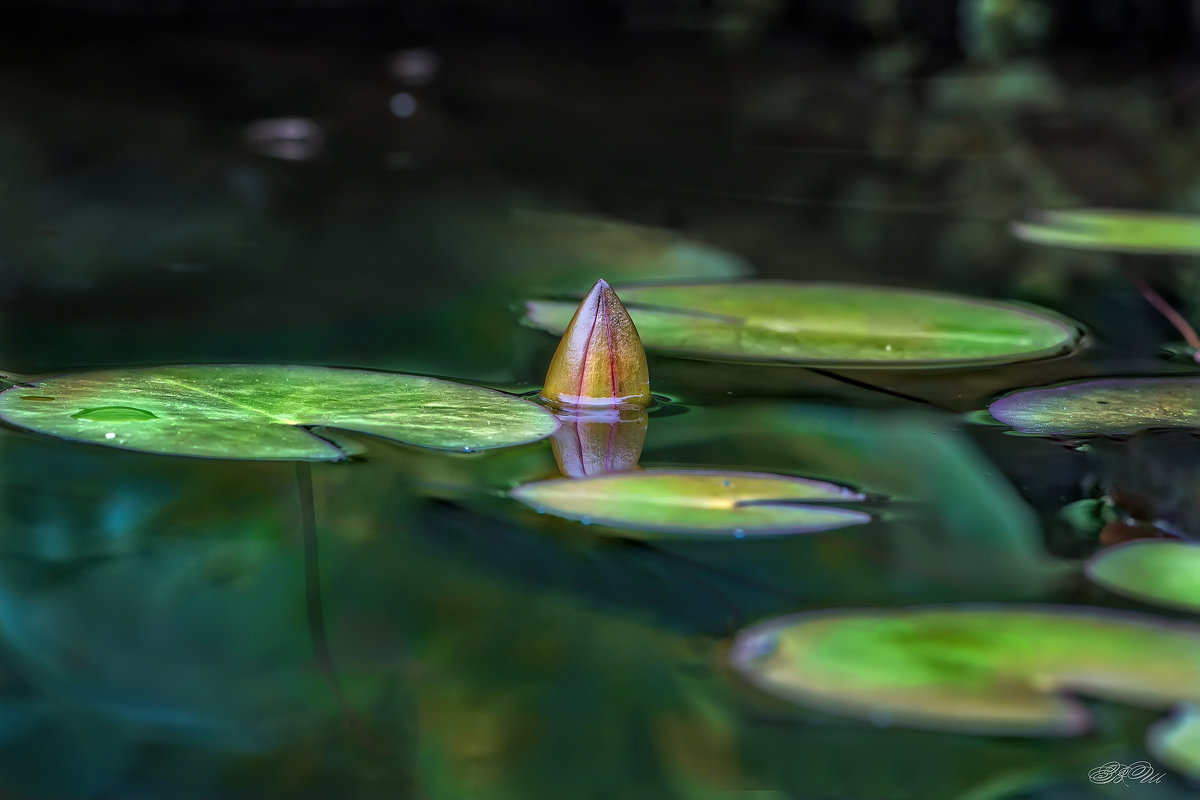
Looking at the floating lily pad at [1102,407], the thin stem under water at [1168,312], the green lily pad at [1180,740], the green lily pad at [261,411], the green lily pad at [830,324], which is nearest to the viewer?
the green lily pad at [1180,740]

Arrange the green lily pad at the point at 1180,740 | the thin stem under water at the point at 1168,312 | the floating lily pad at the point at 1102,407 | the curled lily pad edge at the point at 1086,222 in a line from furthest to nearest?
the curled lily pad edge at the point at 1086,222
the thin stem under water at the point at 1168,312
the floating lily pad at the point at 1102,407
the green lily pad at the point at 1180,740

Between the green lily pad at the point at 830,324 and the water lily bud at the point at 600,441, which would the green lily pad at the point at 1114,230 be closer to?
the green lily pad at the point at 830,324

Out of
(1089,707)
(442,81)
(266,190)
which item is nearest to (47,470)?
(1089,707)

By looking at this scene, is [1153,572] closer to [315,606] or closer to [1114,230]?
[315,606]

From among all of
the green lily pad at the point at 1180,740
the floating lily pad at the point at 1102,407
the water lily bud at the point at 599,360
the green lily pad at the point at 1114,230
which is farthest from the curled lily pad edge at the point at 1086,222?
the green lily pad at the point at 1180,740

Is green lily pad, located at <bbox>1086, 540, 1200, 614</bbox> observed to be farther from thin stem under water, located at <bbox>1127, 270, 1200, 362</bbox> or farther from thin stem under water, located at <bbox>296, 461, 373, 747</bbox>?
thin stem under water, located at <bbox>1127, 270, 1200, 362</bbox>

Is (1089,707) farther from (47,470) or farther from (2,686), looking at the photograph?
(47,470)

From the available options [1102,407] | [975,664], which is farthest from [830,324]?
[975,664]
